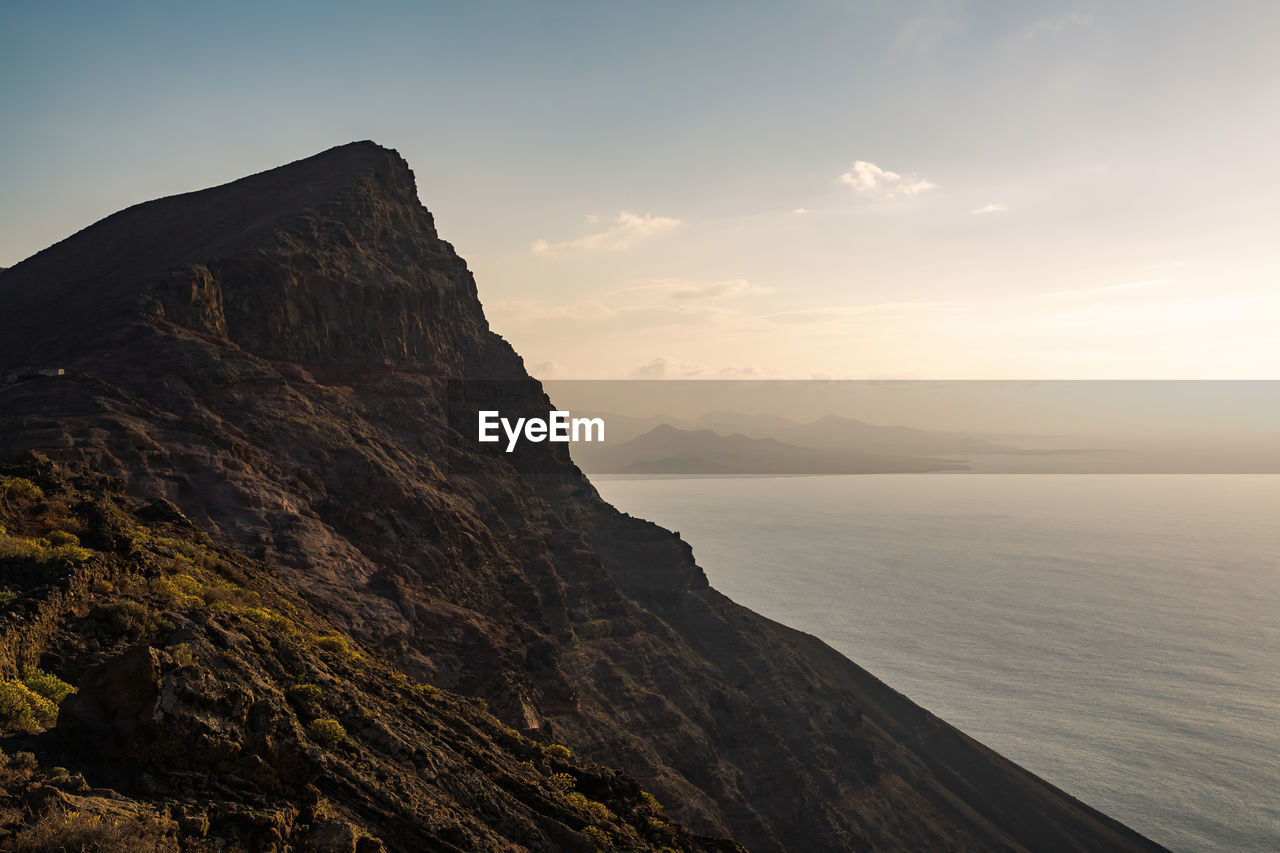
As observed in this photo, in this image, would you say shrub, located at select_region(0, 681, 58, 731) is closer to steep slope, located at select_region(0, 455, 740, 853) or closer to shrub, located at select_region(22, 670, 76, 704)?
steep slope, located at select_region(0, 455, 740, 853)

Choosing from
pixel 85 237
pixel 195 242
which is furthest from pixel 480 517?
pixel 85 237

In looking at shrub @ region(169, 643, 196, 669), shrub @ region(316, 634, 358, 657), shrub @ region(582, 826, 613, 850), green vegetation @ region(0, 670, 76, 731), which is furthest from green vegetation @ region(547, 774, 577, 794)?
green vegetation @ region(0, 670, 76, 731)

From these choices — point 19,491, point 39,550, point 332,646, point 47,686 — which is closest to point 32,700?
point 47,686

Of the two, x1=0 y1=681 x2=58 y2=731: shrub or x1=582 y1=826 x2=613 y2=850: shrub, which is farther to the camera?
x1=582 y1=826 x2=613 y2=850: shrub

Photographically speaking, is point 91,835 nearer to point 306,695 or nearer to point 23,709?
point 23,709

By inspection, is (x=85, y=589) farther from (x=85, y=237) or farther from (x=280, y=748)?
(x=85, y=237)

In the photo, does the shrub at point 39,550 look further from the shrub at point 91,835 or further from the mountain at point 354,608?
the shrub at point 91,835
